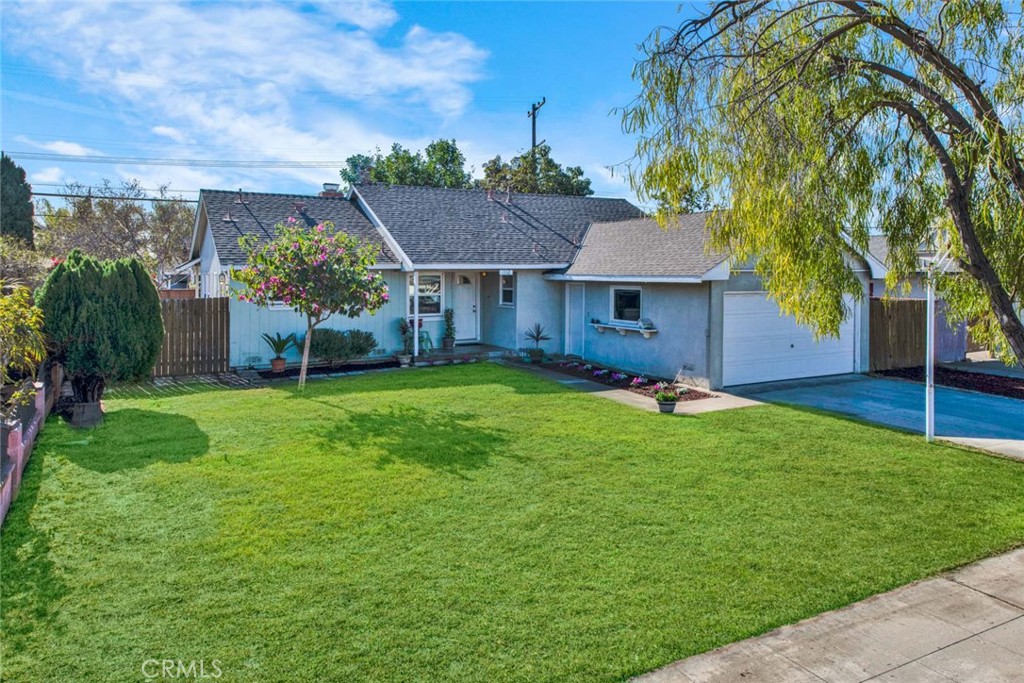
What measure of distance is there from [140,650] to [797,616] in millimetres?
4135

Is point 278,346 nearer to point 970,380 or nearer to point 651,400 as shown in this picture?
point 651,400

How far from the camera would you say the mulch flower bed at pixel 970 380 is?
1337 cm

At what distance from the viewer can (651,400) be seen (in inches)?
467

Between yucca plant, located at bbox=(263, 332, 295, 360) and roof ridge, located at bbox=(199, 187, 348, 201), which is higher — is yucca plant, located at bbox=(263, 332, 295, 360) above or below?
below

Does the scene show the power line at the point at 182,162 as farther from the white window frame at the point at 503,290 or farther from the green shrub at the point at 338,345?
the white window frame at the point at 503,290

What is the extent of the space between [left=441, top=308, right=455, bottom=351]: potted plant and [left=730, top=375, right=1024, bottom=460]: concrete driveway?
7.84 metres

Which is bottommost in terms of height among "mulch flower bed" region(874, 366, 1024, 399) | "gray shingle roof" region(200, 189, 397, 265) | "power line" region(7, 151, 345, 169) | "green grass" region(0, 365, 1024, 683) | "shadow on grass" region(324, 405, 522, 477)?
"green grass" region(0, 365, 1024, 683)

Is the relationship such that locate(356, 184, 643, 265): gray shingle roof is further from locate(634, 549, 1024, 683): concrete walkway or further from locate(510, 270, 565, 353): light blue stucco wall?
locate(634, 549, 1024, 683): concrete walkway

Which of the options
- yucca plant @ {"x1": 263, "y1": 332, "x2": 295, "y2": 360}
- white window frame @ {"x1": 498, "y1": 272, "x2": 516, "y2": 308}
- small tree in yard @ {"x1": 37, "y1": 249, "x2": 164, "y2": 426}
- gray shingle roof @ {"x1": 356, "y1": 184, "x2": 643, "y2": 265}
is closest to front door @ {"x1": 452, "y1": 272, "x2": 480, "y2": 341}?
white window frame @ {"x1": 498, "y1": 272, "x2": 516, "y2": 308}

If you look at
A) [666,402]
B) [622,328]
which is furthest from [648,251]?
[666,402]

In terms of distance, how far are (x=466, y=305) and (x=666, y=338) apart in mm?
6701

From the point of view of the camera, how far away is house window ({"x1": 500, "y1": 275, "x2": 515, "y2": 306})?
1788 cm

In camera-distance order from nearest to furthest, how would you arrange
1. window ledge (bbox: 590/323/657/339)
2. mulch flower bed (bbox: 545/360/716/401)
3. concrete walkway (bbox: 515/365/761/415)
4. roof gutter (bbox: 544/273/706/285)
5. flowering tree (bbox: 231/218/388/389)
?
concrete walkway (bbox: 515/365/761/415)
flowering tree (bbox: 231/218/388/389)
mulch flower bed (bbox: 545/360/716/401)
roof gutter (bbox: 544/273/706/285)
window ledge (bbox: 590/323/657/339)

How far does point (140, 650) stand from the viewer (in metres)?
3.84
